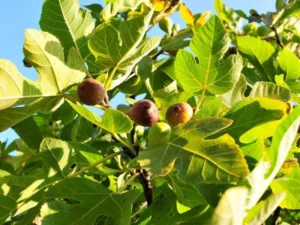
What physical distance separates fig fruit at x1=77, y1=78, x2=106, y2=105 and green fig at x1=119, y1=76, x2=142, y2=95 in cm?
65

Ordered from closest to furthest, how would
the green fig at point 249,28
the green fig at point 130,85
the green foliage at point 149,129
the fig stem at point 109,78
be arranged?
the green foliage at point 149,129 < the fig stem at point 109,78 < the green fig at point 130,85 < the green fig at point 249,28

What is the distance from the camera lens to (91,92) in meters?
1.50

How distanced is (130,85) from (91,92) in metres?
0.70

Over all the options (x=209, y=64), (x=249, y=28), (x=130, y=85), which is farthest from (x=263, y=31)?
(x=209, y=64)

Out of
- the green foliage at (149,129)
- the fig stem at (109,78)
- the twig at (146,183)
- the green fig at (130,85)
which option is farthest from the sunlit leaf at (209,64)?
the green fig at (130,85)

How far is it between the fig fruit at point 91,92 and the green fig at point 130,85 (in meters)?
0.65

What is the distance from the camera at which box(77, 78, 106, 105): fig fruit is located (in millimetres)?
1501

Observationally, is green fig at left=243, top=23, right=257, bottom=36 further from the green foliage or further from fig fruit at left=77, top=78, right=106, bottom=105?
fig fruit at left=77, top=78, right=106, bottom=105

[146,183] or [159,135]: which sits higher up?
[159,135]

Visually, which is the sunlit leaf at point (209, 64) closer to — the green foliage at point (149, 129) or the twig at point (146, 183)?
the green foliage at point (149, 129)

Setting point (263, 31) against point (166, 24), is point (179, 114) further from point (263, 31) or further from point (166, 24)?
point (263, 31)

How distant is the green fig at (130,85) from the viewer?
2182 millimetres

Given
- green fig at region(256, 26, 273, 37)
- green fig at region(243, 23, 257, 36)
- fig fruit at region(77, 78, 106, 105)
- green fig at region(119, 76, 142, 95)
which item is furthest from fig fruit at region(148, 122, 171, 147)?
green fig at region(243, 23, 257, 36)

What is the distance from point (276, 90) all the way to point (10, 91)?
2.56 feet
